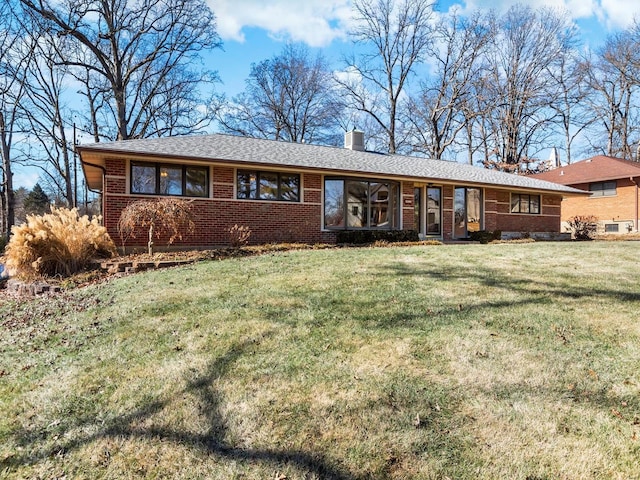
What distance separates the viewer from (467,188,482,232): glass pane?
16.3 m

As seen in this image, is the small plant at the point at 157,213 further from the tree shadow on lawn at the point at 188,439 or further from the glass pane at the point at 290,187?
the tree shadow on lawn at the point at 188,439

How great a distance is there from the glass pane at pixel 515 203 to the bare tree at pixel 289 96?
15.9m

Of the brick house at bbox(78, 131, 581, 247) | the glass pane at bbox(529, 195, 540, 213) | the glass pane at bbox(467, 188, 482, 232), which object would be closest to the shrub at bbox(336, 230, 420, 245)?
the brick house at bbox(78, 131, 581, 247)

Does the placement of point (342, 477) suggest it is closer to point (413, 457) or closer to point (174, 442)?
point (413, 457)

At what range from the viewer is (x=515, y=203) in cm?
1741

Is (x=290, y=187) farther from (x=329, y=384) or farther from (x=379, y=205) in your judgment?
(x=329, y=384)

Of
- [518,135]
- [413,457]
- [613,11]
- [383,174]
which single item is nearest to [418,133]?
[518,135]

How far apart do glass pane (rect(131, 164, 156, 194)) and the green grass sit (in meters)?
5.54

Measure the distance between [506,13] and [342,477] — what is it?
109 ft

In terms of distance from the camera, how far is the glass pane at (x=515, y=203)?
56.7ft

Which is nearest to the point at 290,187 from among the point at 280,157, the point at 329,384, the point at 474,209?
the point at 280,157

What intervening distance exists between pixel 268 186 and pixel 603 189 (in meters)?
21.5

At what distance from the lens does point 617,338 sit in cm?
383

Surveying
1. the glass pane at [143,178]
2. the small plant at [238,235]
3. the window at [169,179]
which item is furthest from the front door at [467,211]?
the glass pane at [143,178]
